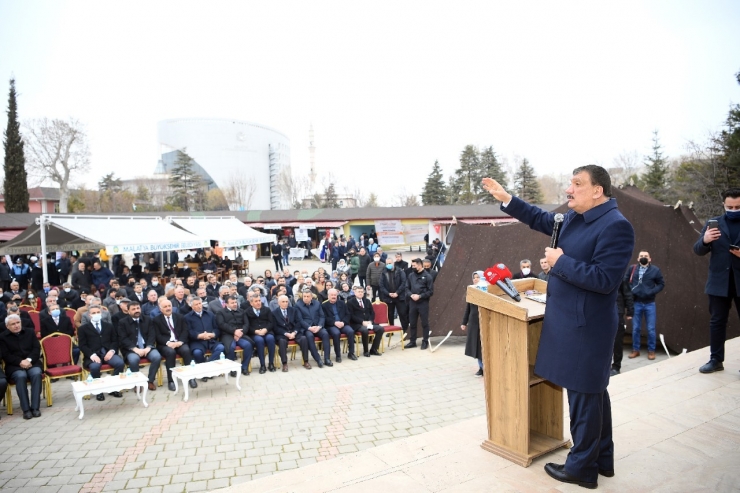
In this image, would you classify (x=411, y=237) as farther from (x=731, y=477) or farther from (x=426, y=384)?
(x=731, y=477)

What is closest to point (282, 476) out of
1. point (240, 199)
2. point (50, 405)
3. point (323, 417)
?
point (323, 417)

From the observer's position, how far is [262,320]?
869 centimetres

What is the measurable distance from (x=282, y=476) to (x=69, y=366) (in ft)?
19.4

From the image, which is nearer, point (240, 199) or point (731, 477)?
point (731, 477)


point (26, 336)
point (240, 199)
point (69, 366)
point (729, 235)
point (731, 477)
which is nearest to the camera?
point (731, 477)

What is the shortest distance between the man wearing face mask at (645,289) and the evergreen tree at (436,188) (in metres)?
38.8

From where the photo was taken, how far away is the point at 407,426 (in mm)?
5516

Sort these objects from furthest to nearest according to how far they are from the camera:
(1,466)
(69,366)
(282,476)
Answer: (69,366) → (1,466) → (282,476)

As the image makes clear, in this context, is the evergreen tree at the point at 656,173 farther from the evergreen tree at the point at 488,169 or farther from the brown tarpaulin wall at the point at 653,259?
the brown tarpaulin wall at the point at 653,259

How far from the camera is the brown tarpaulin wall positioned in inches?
319

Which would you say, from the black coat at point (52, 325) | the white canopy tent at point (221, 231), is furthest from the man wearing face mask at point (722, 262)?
the white canopy tent at point (221, 231)

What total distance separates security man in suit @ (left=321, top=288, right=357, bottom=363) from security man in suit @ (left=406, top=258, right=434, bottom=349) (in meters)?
1.44

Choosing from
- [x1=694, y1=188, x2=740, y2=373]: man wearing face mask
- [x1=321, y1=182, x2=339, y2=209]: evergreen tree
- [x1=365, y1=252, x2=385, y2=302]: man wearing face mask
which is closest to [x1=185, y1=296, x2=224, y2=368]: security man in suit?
[x1=365, y1=252, x2=385, y2=302]: man wearing face mask

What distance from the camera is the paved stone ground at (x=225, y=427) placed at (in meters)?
4.48
